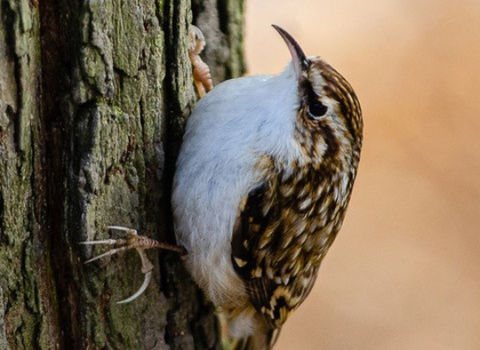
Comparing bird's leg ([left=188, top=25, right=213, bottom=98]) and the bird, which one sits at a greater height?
bird's leg ([left=188, top=25, right=213, bottom=98])

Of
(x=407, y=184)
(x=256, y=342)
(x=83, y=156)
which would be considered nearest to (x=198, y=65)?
(x=83, y=156)

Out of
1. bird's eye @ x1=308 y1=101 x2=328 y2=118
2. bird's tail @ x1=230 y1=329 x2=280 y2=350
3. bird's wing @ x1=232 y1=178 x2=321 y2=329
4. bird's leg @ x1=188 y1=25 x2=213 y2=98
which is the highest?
bird's leg @ x1=188 y1=25 x2=213 y2=98

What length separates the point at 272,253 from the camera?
A: 2.22m

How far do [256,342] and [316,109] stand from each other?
2.85 ft

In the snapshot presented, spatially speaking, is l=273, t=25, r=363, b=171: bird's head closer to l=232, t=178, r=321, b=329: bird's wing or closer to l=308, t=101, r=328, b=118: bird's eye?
l=308, t=101, r=328, b=118: bird's eye

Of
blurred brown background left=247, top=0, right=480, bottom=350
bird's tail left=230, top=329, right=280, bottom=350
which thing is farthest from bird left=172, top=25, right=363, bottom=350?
blurred brown background left=247, top=0, right=480, bottom=350

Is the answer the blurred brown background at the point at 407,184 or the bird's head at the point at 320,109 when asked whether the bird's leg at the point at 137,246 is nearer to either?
the bird's head at the point at 320,109

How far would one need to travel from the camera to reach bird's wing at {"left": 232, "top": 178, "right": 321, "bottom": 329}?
6.83 ft

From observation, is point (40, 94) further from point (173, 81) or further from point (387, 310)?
point (387, 310)

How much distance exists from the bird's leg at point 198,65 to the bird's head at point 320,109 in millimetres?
301

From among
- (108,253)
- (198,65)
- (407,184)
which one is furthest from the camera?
(407,184)

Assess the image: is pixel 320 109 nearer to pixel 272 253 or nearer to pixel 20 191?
pixel 272 253

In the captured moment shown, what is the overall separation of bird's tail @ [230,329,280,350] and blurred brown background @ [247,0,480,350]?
1.27 metres

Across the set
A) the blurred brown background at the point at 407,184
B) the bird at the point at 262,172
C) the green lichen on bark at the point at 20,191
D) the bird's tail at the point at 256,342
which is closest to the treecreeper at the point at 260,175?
the bird at the point at 262,172
